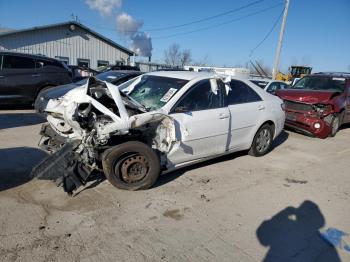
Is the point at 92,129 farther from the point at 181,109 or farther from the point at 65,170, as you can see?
the point at 181,109

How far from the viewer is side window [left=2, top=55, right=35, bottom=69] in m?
10.3

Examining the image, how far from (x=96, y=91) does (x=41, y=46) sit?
23397 millimetres

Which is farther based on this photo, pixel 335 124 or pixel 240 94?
pixel 335 124

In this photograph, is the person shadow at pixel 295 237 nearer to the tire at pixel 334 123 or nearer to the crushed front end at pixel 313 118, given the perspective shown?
the crushed front end at pixel 313 118

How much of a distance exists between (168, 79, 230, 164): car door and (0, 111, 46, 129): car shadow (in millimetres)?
5020

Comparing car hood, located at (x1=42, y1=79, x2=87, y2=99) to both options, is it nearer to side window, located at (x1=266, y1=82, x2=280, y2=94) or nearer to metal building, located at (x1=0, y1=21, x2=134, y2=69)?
side window, located at (x1=266, y1=82, x2=280, y2=94)

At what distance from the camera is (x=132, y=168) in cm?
449

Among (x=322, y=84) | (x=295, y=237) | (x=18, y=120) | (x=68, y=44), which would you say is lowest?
(x=295, y=237)

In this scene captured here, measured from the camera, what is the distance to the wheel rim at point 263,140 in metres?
6.68

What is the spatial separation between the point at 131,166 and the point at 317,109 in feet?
21.3

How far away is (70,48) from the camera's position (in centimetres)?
2675

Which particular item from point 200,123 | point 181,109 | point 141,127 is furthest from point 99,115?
point 200,123

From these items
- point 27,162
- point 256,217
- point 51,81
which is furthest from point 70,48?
point 256,217

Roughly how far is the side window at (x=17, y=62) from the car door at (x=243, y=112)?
297 inches
